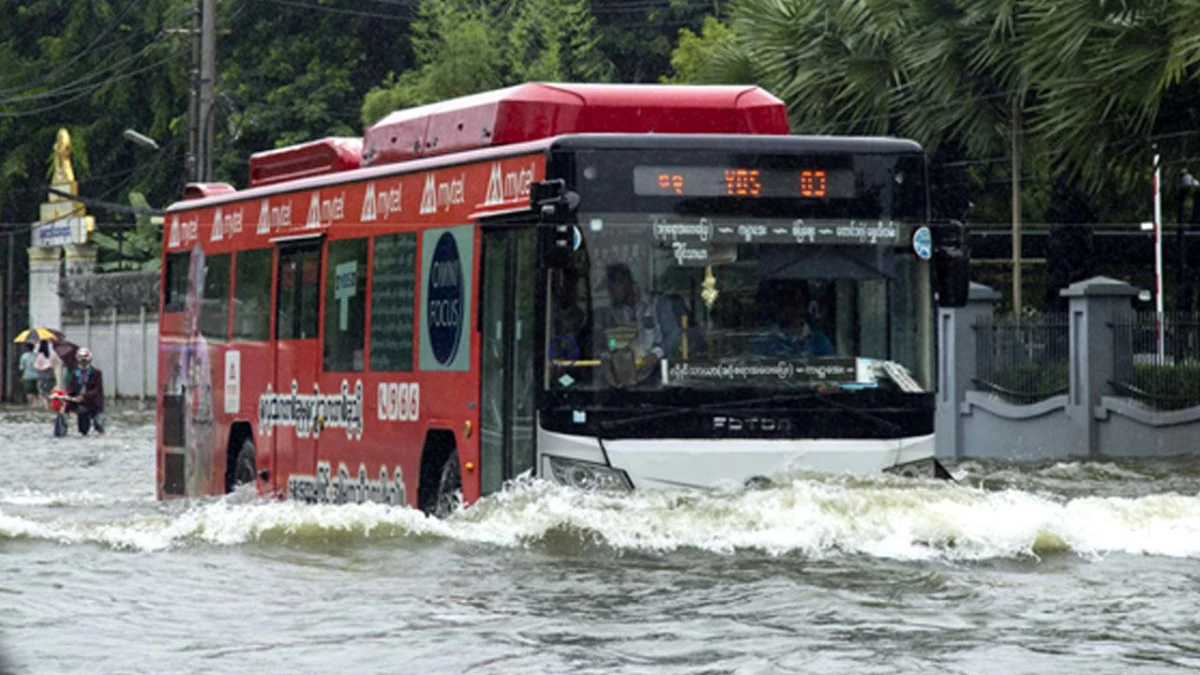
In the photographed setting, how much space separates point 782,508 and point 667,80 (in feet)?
110

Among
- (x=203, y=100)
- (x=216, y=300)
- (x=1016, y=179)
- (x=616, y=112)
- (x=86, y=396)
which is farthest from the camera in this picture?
(x=203, y=100)

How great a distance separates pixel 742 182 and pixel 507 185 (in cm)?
139

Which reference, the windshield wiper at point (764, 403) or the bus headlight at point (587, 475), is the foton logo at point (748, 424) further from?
the bus headlight at point (587, 475)

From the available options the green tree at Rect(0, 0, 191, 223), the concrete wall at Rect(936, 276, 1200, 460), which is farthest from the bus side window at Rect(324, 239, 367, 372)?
the green tree at Rect(0, 0, 191, 223)

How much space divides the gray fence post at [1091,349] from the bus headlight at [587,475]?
48.0ft

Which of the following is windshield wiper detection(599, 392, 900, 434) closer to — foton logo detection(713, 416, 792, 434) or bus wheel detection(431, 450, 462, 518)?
foton logo detection(713, 416, 792, 434)

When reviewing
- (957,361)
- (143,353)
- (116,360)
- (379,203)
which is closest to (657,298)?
(379,203)

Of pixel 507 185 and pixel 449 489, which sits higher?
pixel 507 185

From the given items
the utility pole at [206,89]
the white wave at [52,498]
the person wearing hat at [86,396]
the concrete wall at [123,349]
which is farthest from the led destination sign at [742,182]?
the concrete wall at [123,349]

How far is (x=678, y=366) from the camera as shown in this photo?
12.9m

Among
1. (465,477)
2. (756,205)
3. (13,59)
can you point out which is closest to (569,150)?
(756,205)

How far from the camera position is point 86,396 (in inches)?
1495

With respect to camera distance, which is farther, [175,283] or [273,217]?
[175,283]

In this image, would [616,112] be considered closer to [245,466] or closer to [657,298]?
[657,298]
